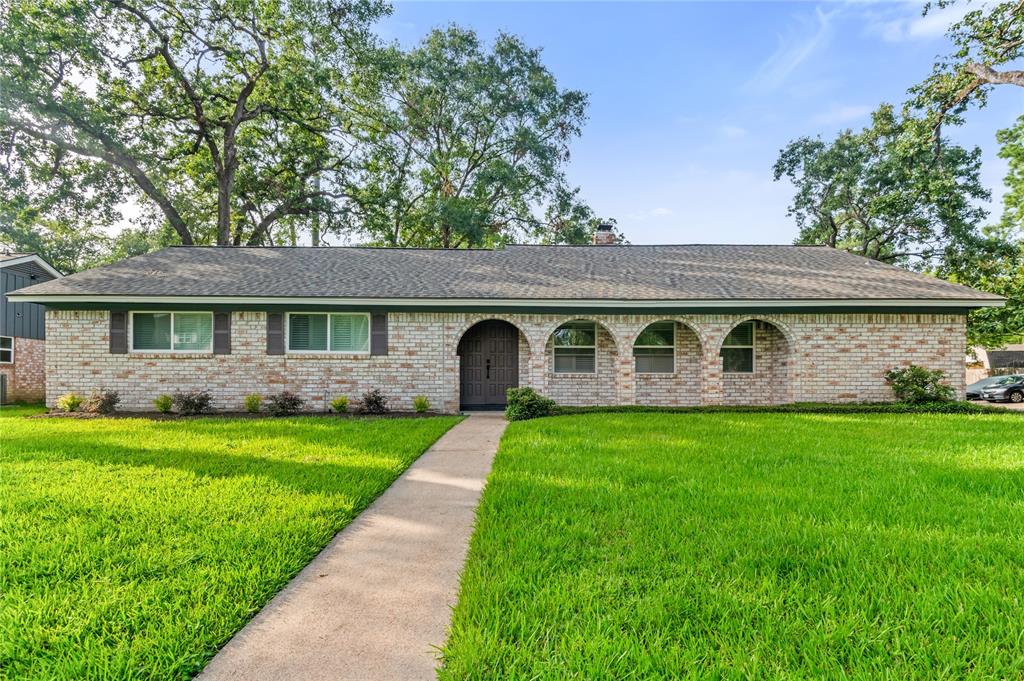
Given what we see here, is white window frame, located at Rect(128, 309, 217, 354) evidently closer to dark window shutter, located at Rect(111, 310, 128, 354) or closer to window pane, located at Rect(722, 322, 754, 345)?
dark window shutter, located at Rect(111, 310, 128, 354)

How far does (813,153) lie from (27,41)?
32.7 m

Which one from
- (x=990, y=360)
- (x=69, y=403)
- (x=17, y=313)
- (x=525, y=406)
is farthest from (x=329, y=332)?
(x=990, y=360)

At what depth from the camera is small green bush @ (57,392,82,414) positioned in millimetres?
10383

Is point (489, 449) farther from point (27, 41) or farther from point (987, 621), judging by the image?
point (27, 41)

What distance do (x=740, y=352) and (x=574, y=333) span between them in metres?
4.68

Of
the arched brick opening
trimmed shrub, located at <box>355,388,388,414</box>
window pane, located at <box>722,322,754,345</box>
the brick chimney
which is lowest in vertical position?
trimmed shrub, located at <box>355,388,388,414</box>

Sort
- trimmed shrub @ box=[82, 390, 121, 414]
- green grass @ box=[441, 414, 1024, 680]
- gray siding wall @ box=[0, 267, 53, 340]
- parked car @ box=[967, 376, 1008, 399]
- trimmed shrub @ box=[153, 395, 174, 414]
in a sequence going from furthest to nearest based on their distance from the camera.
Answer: parked car @ box=[967, 376, 1008, 399]
gray siding wall @ box=[0, 267, 53, 340]
trimmed shrub @ box=[153, 395, 174, 414]
trimmed shrub @ box=[82, 390, 121, 414]
green grass @ box=[441, 414, 1024, 680]

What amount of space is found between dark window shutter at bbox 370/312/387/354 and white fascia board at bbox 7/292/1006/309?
1.33ft

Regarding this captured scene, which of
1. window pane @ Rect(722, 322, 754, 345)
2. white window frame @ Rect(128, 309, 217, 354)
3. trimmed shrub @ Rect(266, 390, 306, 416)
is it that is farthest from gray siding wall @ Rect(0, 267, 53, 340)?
window pane @ Rect(722, 322, 754, 345)

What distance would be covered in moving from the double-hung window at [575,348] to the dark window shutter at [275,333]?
280 inches

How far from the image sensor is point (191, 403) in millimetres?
10477

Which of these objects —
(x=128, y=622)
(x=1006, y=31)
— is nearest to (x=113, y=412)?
(x=128, y=622)

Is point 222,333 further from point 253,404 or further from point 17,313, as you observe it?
point 17,313

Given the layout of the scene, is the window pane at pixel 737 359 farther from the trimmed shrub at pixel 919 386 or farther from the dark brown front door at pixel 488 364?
the dark brown front door at pixel 488 364
